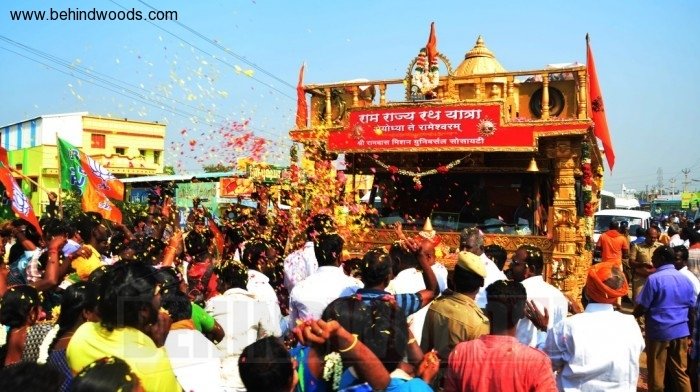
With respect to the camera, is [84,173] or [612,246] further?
[612,246]

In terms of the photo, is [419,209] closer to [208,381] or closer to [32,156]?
[208,381]

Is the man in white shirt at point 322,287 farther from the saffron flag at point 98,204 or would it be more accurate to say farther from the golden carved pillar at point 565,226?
the saffron flag at point 98,204

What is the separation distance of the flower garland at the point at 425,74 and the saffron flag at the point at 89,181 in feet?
17.6

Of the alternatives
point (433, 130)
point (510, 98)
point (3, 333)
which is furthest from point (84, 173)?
point (3, 333)

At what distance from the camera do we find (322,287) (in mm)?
4293

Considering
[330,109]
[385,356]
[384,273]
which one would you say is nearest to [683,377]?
[384,273]

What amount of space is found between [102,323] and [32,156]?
34.8 m

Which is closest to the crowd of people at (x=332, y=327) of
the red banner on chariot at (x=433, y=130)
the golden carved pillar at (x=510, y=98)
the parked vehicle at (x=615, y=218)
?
the red banner on chariot at (x=433, y=130)

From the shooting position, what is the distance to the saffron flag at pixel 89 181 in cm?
1043

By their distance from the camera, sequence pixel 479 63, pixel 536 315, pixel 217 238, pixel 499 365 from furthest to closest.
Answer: pixel 479 63, pixel 217 238, pixel 536 315, pixel 499 365

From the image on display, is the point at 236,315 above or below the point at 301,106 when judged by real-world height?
below

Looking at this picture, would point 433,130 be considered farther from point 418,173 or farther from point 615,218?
point 615,218

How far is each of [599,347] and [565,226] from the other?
5.99 metres

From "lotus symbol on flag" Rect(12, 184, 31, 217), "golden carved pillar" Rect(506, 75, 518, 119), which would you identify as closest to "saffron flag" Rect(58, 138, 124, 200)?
"lotus symbol on flag" Rect(12, 184, 31, 217)
